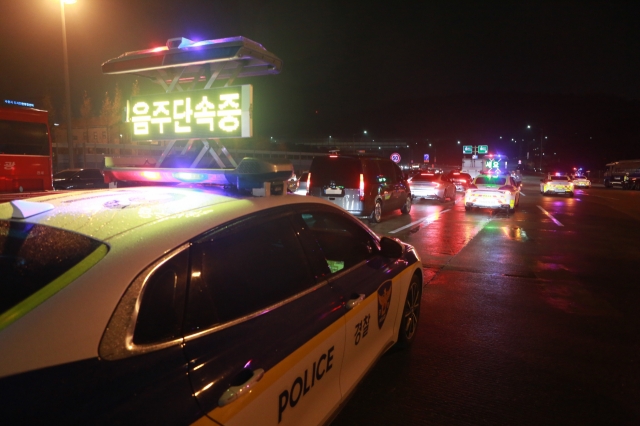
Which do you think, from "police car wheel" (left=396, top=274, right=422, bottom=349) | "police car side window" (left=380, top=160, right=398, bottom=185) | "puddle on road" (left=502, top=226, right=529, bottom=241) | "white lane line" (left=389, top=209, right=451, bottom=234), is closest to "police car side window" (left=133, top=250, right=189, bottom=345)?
"police car wheel" (left=396, top=274, right=422, bottom=349)

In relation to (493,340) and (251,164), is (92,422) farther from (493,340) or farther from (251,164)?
(493,340)

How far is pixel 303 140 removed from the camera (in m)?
92.8

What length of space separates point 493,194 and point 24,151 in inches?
607

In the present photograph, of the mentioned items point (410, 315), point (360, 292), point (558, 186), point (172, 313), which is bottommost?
point (558, 186)

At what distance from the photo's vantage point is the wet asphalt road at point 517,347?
359 cm

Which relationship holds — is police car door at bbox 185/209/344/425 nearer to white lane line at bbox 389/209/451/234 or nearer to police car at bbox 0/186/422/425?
police car at bbox 0/186/422/425

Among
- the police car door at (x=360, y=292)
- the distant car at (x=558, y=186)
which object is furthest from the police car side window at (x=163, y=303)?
the distant car at (x=558, y=186)

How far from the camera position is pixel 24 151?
1419 centimetres

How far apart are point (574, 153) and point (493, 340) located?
336 feet

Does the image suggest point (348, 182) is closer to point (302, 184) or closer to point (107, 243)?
point (302, 184)

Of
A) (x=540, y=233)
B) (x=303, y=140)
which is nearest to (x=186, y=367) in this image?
(x=540, y=233)

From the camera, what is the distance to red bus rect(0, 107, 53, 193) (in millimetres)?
13742

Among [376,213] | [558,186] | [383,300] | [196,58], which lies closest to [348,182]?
[376,213]

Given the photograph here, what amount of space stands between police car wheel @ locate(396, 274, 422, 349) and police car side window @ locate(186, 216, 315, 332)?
181cm
